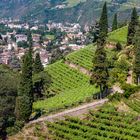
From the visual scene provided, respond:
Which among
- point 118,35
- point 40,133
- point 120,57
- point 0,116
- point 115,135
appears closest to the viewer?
point 115,135

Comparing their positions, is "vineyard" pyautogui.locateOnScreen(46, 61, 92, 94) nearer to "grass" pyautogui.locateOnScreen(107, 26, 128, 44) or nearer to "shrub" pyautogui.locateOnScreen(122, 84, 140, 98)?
"grass" pyautogui.locateOnScreen(107, 26, 128, 44)

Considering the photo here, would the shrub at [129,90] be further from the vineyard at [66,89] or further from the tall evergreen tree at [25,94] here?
the tall evergreen tree at [25,94]

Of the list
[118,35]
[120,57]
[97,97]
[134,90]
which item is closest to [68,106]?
[97,97]

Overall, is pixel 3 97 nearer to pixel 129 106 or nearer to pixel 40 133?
pixel 40 133

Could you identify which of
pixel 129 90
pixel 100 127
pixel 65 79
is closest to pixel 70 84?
pixel 65 79

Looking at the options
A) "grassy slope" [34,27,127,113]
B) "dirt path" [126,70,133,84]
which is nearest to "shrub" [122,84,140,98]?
"grassy slope" [34,27,127,113]

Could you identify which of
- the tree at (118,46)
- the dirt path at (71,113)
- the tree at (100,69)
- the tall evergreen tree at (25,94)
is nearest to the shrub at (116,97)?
the dirt path at (71,113)
